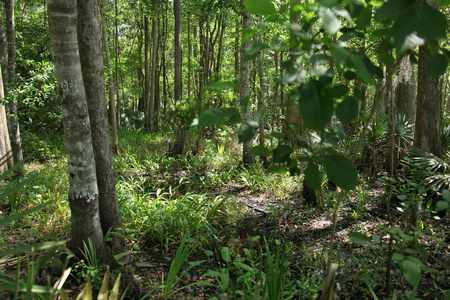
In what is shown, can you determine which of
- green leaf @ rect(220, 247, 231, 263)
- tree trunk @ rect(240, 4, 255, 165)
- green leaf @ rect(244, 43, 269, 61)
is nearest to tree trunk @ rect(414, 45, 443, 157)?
tree trunk @ rect(240, 4, 255, 165)

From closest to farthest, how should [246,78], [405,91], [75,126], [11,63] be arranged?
[75,126] < [11,63] < [405,91] < [246,78]

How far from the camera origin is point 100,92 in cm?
304

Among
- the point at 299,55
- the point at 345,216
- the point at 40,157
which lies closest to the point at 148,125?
the point at 40,157

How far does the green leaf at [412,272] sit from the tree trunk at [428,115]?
405cm

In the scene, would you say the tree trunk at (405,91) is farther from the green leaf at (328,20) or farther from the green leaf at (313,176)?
the green leaf at (328,20)

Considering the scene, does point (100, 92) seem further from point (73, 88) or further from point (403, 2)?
point (403, 2)

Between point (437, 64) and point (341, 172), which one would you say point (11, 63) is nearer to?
point (341, 172)

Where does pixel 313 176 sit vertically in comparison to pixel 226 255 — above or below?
above

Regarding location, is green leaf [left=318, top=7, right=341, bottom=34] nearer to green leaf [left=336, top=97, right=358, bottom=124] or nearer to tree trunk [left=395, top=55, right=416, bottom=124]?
green leaf [left=336, top=97, right=358, bottom=124]

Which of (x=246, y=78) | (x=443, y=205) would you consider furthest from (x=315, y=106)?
(x=246, y=78)

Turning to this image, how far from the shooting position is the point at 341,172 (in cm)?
99

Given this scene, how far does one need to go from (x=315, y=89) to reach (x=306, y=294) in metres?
2.75

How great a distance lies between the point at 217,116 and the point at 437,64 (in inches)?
27.2

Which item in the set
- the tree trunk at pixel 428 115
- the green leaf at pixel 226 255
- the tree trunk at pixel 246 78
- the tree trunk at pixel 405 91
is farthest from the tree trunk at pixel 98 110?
the tree trunk at pixel 405 91
